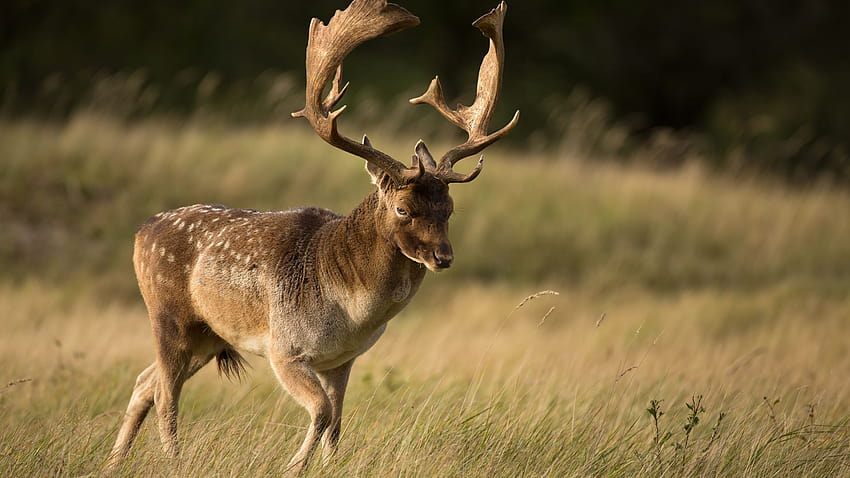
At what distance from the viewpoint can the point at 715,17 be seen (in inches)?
1060

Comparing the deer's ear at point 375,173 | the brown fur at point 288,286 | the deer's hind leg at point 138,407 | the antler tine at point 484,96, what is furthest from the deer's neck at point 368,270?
the deer's hind leg at point 138,407

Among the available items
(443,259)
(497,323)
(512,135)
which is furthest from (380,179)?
(512,135)

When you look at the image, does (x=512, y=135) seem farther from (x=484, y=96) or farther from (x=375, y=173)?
(x=375, y=173)

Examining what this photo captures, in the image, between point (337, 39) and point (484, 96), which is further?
point (484, 96)

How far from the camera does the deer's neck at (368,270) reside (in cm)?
570

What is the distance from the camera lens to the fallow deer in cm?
565

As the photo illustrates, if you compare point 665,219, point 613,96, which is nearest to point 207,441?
point 665,219

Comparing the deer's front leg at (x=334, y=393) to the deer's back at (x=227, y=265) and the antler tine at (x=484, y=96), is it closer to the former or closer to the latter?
the deer's back at (x=227, y=265)

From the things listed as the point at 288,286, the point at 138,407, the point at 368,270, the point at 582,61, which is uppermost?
the point at 368,270

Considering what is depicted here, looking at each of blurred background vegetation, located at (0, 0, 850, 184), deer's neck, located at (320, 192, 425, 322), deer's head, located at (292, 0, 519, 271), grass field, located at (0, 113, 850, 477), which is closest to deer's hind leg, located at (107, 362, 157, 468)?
grass field, located at (0, 113, 850, 477)

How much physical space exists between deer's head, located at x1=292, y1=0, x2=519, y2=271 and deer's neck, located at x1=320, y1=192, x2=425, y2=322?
0.34 ft

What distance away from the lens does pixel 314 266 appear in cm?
598

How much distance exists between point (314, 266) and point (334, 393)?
2.37 feet

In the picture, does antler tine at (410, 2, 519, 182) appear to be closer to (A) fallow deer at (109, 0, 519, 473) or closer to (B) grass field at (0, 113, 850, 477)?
(A) fallow deer at (109, 0, 519, 473)
